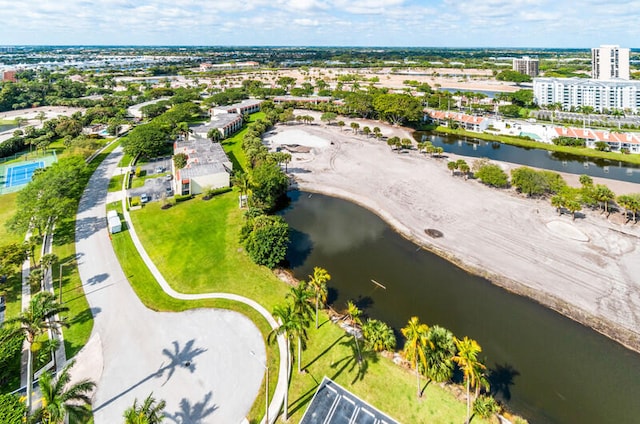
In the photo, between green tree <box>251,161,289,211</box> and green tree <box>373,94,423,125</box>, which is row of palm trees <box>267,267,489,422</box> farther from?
green tree <box>373,94,423,125</box>

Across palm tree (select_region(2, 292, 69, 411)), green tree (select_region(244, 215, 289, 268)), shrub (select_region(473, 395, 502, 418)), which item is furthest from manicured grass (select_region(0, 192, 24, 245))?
shrub (select_region(473, 395, 502, 418))

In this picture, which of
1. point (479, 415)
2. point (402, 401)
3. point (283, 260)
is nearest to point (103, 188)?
point (283, 260)

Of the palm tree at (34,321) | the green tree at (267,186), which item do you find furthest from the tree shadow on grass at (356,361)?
the green tree at (267,186)

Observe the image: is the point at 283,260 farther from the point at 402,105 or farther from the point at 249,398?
the point at 402,105

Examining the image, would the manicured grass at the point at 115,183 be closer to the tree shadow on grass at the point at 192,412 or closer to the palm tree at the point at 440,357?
the tree shadow on grass at the point at 192,412

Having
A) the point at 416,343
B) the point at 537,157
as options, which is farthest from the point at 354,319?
the point at 537,157

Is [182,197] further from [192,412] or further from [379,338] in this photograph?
[379,338]
